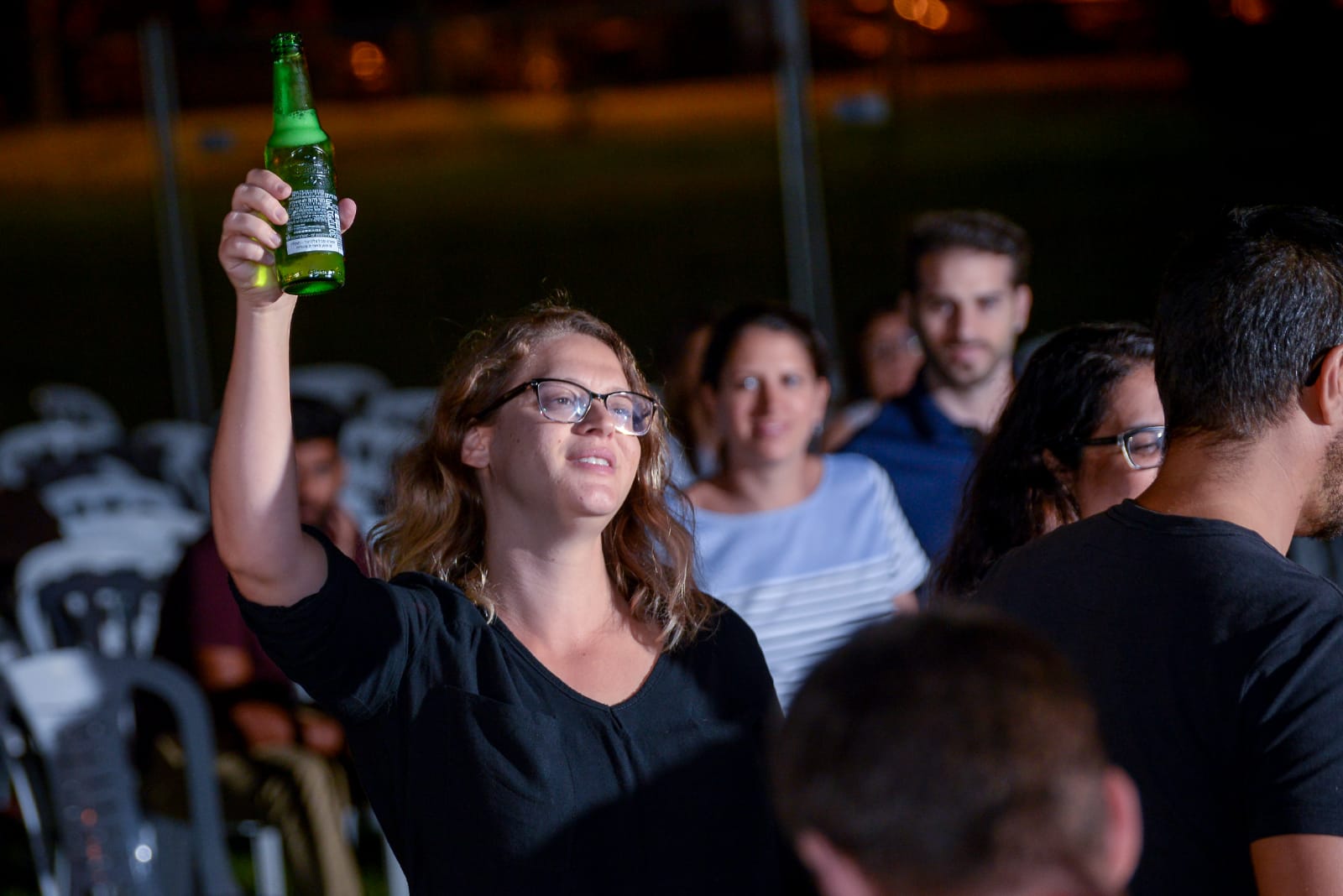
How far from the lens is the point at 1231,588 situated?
1342 mm

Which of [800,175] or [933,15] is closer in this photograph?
[800,175]

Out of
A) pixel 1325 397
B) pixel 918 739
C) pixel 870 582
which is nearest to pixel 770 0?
pixel 870 582

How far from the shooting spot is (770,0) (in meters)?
6.02

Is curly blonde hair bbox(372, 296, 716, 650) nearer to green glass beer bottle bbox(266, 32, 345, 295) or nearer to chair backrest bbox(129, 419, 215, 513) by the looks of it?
green glass beer bottle bbox(266, 32, 345, 295)

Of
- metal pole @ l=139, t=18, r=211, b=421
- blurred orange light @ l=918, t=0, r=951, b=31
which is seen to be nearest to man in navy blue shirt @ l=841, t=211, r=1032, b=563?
metal pole @ l=139, t=18, r=211, b=421

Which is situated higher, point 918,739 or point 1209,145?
point 1209,145

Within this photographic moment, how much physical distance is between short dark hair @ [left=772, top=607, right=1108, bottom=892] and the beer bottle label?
906mm

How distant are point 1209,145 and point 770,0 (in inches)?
Answer: 272

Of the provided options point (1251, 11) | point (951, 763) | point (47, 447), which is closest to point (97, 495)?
point (47, 447)

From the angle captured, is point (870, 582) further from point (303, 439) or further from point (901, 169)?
point (901, 169)

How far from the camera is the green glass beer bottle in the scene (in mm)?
1545

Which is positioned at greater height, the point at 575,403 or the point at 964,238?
the point at 964,238

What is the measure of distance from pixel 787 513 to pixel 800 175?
11.6ft

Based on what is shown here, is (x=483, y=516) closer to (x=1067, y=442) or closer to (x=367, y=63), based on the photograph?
(x=1067, y=442)
